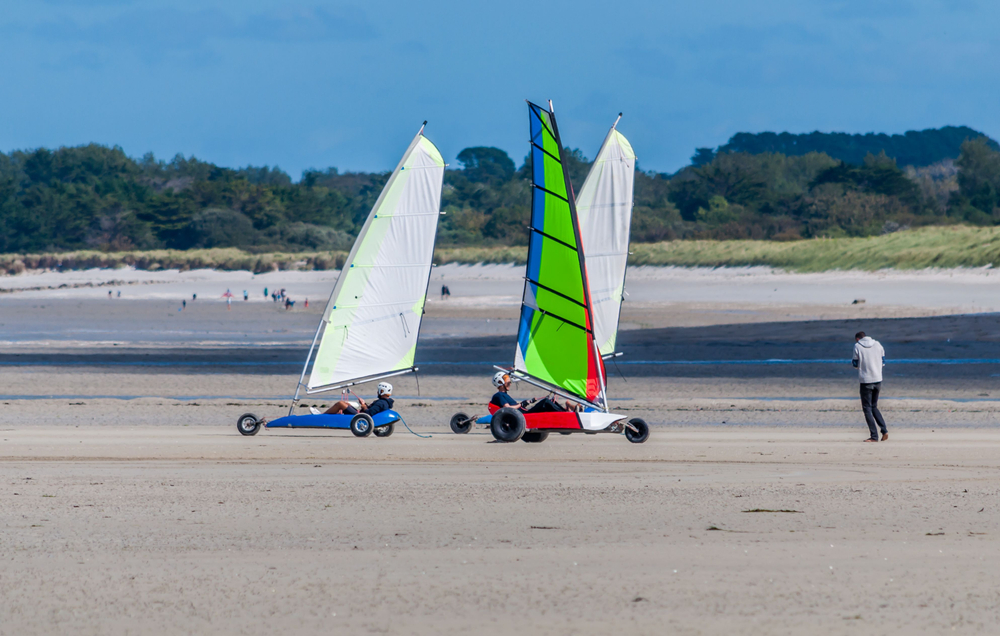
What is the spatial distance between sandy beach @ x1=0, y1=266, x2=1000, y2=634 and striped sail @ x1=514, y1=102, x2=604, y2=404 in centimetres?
99

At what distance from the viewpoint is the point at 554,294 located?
15.7 meters

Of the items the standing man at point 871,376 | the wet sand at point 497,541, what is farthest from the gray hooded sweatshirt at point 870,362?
the wet sand at point 497,541

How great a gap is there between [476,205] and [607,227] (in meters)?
119

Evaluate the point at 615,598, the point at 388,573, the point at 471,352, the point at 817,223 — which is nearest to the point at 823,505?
the point at 615,598

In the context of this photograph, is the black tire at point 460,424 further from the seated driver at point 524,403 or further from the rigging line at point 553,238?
the rigging line at point 553,238

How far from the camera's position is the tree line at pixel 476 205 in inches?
3354

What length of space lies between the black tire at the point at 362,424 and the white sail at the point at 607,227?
5.19 m

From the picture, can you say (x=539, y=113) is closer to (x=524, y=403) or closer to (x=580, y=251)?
(x=580, y=251)

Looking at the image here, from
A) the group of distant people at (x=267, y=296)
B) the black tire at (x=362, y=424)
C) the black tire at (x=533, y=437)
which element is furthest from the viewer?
the group of distant people at (x=267, y=296)

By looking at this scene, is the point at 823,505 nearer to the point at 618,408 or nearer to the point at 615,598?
the point at 615,598

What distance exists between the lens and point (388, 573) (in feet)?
24.9

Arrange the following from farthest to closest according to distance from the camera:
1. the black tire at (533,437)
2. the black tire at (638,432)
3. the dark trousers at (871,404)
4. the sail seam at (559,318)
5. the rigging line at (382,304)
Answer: the rigging line at (382,304) < the sail seam at (559,318) < the black tire at (533,437) < the dark trousers at (871,404) < the black tire at (638,432)

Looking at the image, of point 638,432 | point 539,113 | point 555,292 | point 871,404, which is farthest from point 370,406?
point 871,404

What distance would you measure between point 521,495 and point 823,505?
278cm
